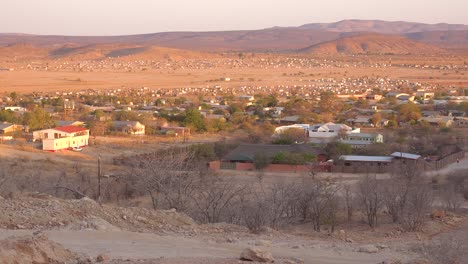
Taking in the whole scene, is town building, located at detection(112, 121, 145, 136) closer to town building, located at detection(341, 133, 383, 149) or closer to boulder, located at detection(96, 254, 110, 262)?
town building, located at detection(341, 133, 383, 149)

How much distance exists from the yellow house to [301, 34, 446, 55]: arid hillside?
12478 cm

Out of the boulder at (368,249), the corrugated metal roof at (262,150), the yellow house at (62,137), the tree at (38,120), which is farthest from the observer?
the tree at (38,120)

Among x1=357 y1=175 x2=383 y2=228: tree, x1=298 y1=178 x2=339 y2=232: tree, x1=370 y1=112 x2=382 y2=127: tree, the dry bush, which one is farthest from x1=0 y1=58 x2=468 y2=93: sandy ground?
the dry bush

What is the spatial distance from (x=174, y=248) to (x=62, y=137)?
25.1 m

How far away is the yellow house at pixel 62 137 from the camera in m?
36.5

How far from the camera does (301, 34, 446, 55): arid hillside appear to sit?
167 meters

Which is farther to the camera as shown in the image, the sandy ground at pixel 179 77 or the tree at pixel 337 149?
the sandy ground at pixel 179 77

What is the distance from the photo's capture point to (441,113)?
5319cm

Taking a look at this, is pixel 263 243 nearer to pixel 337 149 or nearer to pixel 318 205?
pixel 318 205

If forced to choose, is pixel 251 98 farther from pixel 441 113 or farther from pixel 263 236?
pixel 263 236

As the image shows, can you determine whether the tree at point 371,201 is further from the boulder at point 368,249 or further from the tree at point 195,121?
the tree at point 195,121

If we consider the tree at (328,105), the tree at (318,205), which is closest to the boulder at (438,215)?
the tree at (318,205)

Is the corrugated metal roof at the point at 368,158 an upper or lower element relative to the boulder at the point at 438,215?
lower

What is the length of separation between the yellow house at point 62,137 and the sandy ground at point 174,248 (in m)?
23.2
